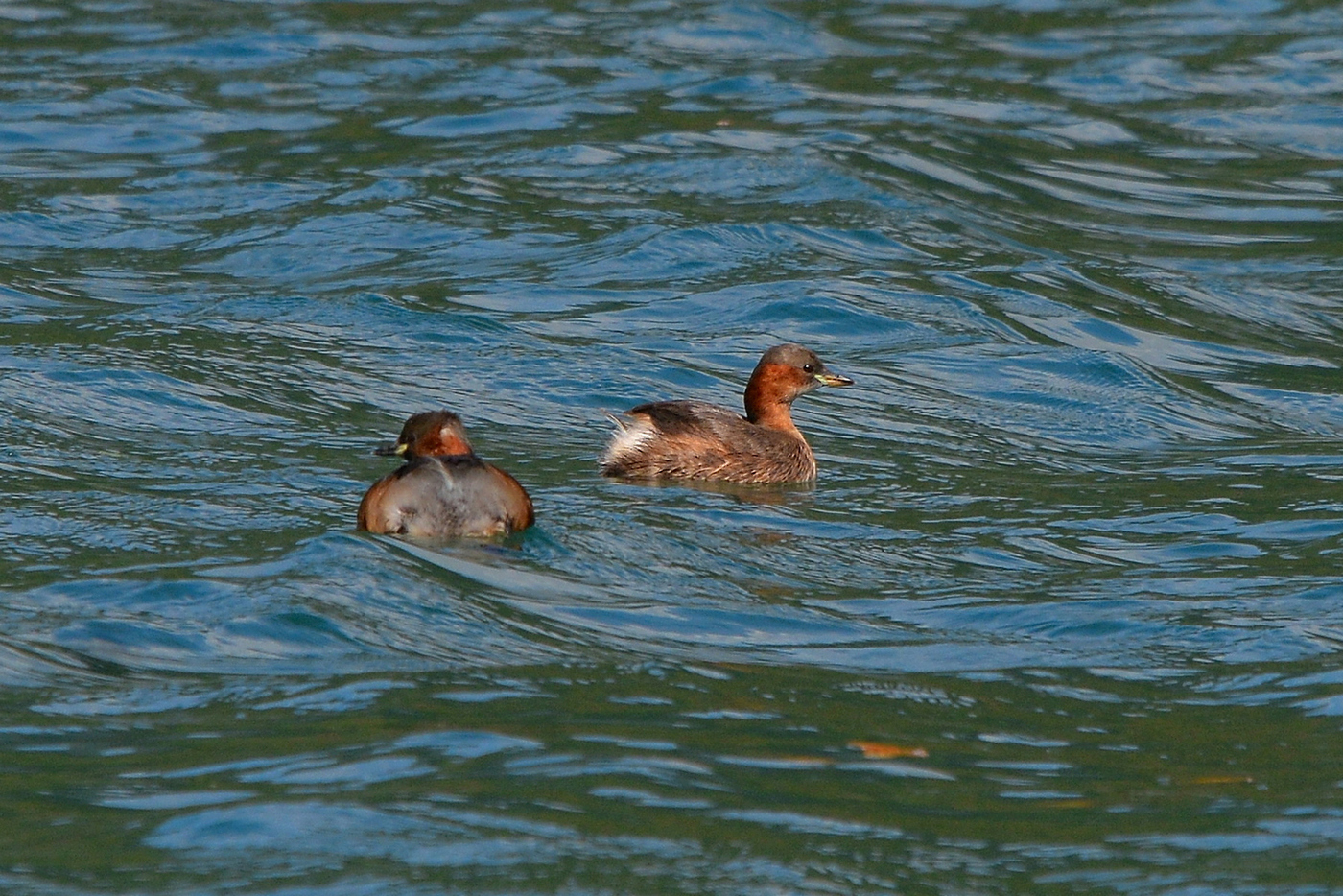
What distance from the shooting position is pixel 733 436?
1020cm

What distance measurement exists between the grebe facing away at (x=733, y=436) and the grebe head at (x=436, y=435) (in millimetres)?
1399

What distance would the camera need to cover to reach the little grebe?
25.7 ft

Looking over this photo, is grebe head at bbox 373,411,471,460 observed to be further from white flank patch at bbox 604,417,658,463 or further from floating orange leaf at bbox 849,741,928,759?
floating orange leaf at bbox 849,741,928,759

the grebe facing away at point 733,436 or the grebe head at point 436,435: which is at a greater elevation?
the grebe head at point 436,435

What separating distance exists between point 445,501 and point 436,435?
29.7 inches

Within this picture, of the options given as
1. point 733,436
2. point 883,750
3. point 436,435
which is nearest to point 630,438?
point 733,436

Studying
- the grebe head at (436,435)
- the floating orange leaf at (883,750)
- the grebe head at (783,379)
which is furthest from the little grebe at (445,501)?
the grebe head at (783,379)

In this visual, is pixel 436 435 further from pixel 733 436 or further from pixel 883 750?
pixel 883 750

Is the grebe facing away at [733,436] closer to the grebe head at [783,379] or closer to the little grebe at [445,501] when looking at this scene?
the grebe head at [783,379]

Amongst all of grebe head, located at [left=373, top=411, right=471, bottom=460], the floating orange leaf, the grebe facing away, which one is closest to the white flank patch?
the grebe facing away

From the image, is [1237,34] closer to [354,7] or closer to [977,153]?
[977,153]

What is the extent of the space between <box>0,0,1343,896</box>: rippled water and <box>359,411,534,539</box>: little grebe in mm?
141

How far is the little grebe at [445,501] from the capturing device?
783cm

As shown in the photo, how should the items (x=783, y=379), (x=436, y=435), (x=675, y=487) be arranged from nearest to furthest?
(x=436, y=435), (x=675, y=487), (x=783, y=379)
